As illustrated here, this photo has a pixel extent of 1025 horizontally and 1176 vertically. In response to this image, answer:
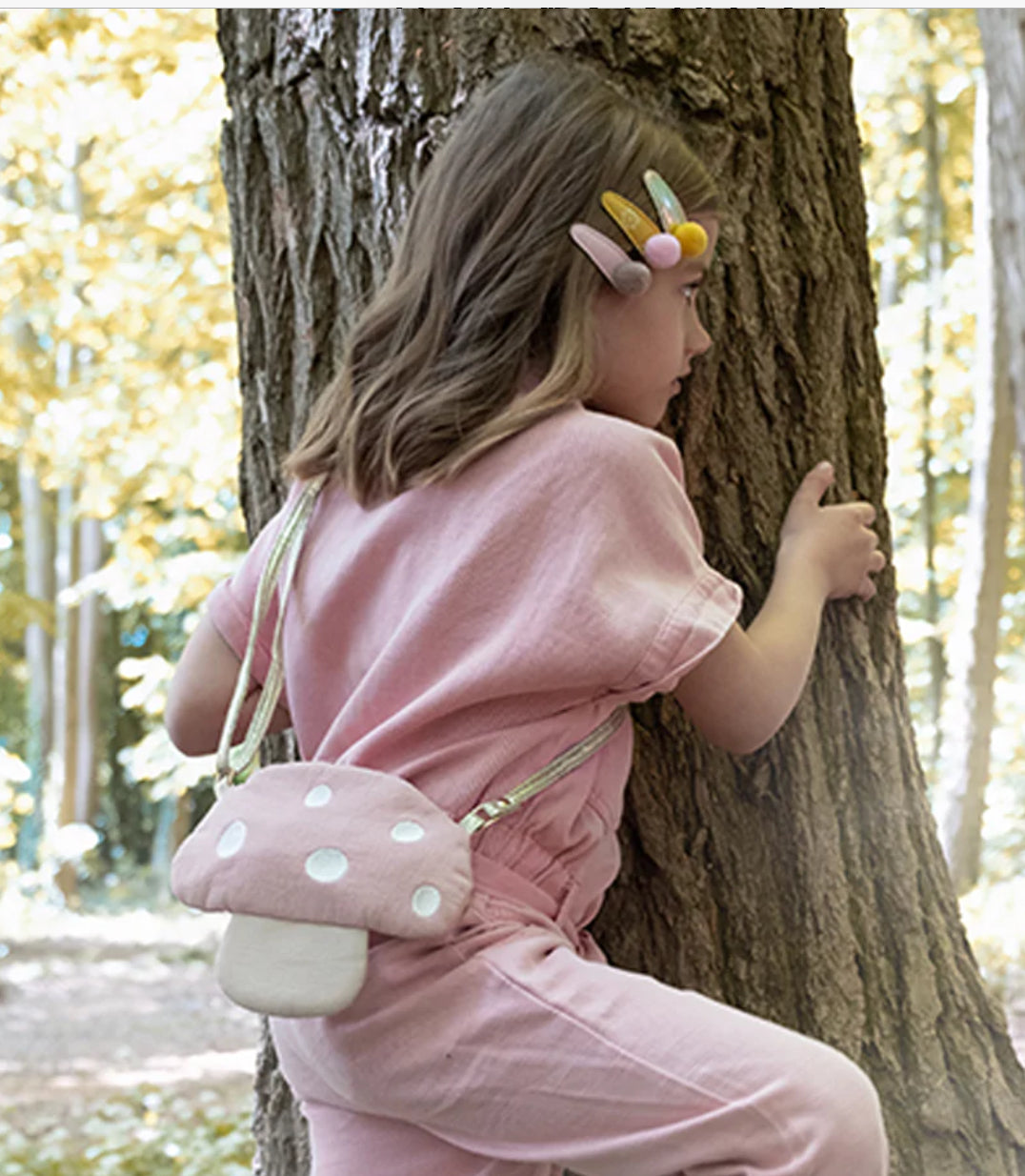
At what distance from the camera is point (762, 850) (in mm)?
1845

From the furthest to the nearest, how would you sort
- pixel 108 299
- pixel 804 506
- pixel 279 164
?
pixel 108 299 < pixel 279 164 < pixel 804 506

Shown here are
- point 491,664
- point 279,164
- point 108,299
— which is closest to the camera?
point 491,664

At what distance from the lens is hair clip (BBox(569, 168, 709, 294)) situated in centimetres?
151

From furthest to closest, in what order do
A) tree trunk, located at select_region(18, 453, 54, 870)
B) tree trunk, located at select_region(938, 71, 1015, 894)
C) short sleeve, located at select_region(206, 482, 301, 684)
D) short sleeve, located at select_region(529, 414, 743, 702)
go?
tree trunk, located at select_region(18, 453, 54, 870) → tree trunk, located at select_region(938, 71, 1015, 894) → short sleeve, located at select_region(206, 482, 301, 684) → short sleeve, located at select_region(529, 414, 743, 702)

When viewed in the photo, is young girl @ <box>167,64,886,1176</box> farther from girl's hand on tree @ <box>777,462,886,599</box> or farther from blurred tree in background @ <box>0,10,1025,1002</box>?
blurred tree in background @ <box>0,10,1025,1002</box>

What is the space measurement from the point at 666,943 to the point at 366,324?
0.89 metres

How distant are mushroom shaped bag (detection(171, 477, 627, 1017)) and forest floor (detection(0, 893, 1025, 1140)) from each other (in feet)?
13.5

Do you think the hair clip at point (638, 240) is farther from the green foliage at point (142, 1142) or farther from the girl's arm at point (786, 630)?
the green foliage at point (142, 1142)

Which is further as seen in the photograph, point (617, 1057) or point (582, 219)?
point (582, 219)

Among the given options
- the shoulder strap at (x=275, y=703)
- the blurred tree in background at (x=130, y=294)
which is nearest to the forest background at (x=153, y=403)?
the blurred tree in background at (x=130, y=294)

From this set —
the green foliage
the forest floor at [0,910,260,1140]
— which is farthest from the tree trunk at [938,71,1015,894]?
the green foliage

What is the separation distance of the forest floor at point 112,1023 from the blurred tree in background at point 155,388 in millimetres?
863

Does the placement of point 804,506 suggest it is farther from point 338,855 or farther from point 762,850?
point 338,855

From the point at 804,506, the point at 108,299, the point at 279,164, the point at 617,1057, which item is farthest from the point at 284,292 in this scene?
the point at 108,299
